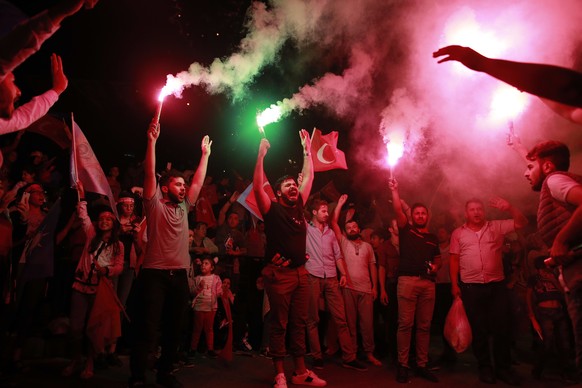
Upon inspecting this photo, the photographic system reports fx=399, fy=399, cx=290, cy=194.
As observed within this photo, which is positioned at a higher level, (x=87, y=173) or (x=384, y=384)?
(x=87, y=173)

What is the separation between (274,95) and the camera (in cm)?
998

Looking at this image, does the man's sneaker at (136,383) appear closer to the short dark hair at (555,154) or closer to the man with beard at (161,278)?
the man with beard at (161,278)

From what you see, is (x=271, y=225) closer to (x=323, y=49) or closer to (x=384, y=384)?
(x=384, y=384)

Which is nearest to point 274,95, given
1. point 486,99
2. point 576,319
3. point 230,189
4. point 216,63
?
point 216,63

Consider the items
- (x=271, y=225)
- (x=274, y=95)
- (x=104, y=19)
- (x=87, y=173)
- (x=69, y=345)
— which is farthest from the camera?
(x=274, y=95)

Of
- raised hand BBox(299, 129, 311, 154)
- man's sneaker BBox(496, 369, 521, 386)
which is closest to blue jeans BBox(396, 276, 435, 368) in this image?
man's sneaker BBox(496, 369, 521, 386)

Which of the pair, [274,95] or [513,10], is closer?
[513,10]

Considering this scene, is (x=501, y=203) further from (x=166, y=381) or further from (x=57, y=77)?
(x=57, y=77)

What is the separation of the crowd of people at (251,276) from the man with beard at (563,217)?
2 centimetres

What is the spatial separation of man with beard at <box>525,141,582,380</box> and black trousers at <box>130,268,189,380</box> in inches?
150

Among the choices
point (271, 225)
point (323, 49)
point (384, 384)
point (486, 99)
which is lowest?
point (384, 384)

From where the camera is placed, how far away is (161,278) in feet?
15.5

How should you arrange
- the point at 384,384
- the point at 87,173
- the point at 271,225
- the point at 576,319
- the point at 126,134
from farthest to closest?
1. the point at 126,134
2. the point at 87,173
3. the point at 384,384
4. the point at 271,225
5. the point at 576,319

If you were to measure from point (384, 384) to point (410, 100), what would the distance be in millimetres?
5386
